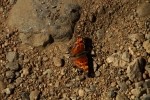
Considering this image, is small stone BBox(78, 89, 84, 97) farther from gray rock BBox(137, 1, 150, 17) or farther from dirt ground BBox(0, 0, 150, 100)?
gray rock BBox(137, 1, 150, 17)

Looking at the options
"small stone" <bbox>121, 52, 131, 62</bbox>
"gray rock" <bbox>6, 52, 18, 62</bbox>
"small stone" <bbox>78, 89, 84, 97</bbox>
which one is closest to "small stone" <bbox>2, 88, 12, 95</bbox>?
"gray rock" <bbox>6, 52, 18, 62</bbox>

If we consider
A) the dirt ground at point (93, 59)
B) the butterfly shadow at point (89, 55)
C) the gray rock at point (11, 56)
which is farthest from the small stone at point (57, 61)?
the gray rock at point (11, 56)

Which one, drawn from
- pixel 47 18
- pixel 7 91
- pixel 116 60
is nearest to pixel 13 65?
pixel 7 91

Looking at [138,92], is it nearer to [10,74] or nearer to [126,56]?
[126,56]

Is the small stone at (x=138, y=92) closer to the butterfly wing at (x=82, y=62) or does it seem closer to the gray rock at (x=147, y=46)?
the gray rock at (x=147, y=46)

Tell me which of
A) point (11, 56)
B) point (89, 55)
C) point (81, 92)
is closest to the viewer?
point (81, 92)

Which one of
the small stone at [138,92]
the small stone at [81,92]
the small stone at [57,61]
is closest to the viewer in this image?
the small stone at [138,92]
